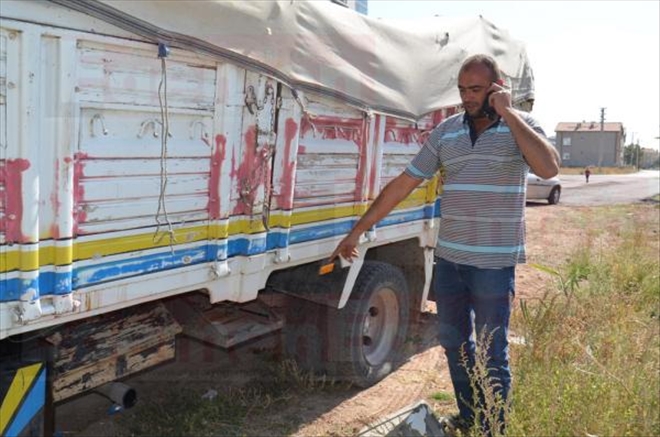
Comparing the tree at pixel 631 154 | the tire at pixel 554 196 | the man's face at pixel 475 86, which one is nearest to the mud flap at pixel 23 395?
the man's face at pixel 475 86

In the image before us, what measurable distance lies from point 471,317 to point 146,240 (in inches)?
80.0

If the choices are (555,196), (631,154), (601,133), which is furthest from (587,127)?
(555,196)

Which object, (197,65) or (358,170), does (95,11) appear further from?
(358,170)

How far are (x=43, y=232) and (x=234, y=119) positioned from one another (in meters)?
1.09

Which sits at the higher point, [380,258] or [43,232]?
[43,232]

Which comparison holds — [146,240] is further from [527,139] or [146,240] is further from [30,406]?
[527,139]

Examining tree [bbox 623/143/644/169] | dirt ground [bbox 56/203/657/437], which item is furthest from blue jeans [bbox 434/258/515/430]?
tree [bbox 623/143/644/169]

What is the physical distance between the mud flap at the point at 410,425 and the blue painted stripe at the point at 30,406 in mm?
1765

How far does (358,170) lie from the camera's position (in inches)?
167

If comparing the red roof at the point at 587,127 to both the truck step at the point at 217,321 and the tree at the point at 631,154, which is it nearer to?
the tree at the point at 631,154

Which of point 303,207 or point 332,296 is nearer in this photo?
point 303,207

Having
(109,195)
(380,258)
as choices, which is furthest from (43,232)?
(380,258)

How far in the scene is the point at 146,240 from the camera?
280 centimetres

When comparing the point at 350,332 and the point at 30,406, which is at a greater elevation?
the point at 30,406
